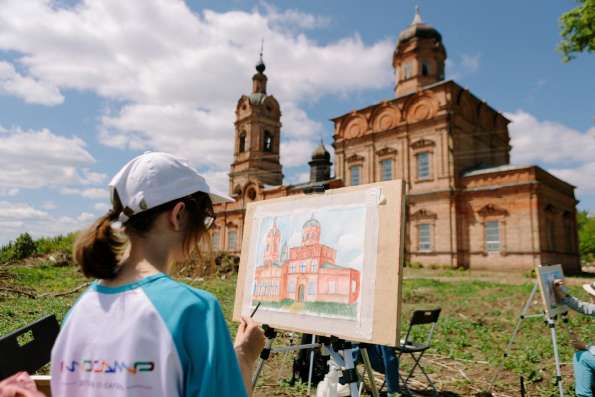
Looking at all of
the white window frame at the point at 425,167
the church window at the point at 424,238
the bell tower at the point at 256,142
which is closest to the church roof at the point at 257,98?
the bell tower at the point at 256,142

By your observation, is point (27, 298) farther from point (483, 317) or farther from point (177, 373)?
point (483, 317)

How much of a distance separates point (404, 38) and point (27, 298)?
29189mm

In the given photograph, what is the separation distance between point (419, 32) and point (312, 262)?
30.3m

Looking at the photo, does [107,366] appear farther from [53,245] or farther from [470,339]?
[53,245]

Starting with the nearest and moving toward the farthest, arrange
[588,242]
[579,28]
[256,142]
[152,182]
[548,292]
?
[152,182] → [548,292] → [579,28] → [256,142] → [588,242]

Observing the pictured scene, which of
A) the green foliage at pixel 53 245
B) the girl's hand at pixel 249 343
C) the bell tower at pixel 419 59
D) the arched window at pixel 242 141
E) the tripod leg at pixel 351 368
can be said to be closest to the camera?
the girl's hand at pixel 249 343

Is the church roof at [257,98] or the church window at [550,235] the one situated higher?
the church roof at [257,98]

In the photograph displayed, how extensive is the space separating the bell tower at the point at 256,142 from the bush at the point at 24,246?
19491 mm

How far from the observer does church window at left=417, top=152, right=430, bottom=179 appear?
81.9 feet

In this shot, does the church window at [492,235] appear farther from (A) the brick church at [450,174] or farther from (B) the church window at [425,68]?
(B) the church window at [425,68]

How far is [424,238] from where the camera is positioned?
24438mm

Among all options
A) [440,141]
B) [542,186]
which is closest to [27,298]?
[440,141]

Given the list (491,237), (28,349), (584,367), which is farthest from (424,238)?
(28,349)

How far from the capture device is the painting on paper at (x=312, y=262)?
3074mm
